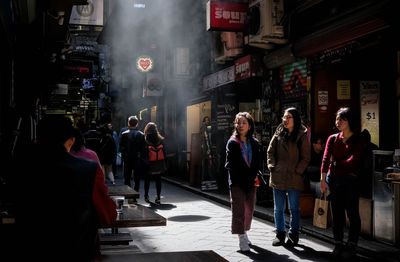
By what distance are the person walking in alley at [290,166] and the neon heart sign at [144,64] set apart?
52.1 ft

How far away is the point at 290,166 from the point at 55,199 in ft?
17.2

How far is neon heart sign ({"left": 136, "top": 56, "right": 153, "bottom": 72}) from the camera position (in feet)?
75.0

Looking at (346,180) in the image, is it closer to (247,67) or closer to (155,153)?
(155,153)

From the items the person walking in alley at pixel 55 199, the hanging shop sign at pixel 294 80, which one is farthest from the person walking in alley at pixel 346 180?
the person walking in alley at pixel 55 199

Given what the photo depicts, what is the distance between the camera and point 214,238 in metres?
8.19

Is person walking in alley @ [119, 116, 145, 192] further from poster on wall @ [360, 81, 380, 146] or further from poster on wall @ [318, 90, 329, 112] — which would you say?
poster on wall @ [360, 81, 380, 146]

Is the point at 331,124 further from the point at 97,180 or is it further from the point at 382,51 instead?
the point at 97,180

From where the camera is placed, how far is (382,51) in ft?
33.6

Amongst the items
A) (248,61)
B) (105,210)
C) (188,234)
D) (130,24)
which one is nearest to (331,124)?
(248,61)

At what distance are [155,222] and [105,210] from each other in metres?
1.56

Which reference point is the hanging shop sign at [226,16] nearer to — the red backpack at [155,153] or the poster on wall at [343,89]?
the red backpack at [155,153]

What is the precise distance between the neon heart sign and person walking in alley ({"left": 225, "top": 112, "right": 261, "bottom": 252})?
16.1 meters

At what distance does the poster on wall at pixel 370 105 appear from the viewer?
1099cm

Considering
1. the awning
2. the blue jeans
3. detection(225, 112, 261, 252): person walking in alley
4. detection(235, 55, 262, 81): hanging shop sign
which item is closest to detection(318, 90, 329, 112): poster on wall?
the awning
